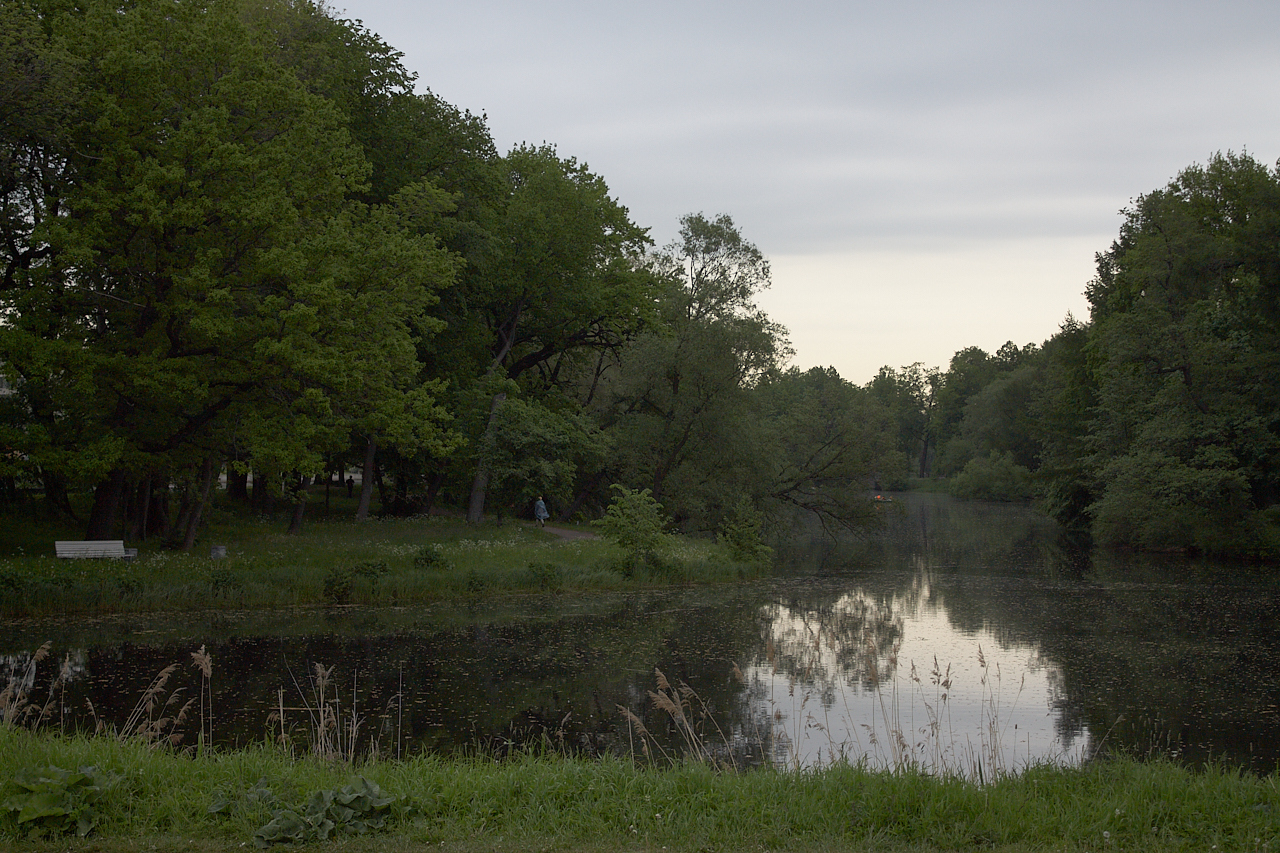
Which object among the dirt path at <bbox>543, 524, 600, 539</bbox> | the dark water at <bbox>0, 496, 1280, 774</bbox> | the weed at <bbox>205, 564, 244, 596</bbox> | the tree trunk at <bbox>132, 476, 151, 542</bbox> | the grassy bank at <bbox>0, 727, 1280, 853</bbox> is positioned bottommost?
the dark water at <bbox>0, 496, 1280, 774</bbox>

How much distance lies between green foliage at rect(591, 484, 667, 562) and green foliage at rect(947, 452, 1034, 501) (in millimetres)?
53557

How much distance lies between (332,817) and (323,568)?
15300mm

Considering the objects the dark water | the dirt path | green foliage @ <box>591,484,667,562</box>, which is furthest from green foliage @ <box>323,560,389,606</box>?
the dirt path

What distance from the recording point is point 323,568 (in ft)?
66.1

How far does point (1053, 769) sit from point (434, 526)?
81.7 ft

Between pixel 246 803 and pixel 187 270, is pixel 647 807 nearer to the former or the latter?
pixel 246 803

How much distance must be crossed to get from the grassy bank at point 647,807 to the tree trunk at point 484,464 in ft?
79.8

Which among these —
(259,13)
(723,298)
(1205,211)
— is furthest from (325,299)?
(1205,211)

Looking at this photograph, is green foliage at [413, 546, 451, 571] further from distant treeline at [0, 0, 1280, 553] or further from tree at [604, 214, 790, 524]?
tree at [604, 214, 790, 524]

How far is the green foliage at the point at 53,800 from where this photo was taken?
5391mm

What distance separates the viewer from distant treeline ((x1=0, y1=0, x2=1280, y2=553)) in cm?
1859

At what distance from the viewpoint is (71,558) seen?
60.5 feet

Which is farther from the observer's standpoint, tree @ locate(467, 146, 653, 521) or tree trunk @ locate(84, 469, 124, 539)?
tree @ locate(467, 146, 653, 521)

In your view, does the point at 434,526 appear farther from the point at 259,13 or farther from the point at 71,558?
the point at 259,13
